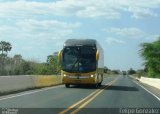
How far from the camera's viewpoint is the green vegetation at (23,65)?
72875 millimetres

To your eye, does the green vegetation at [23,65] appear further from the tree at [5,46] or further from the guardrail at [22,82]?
the guardrail at [22,82]

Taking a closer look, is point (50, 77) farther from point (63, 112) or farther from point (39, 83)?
point (63, 112)

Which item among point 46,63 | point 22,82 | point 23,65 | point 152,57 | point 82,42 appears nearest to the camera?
point 22,82

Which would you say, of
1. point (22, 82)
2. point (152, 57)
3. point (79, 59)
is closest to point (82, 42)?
point (79, 59)

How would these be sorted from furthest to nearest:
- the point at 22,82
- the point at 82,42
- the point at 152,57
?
the point at 152,57, the point at 82,42, the point at 22,82

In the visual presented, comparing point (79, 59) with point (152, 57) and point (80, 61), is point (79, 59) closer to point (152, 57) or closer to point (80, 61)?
point (80, 61)

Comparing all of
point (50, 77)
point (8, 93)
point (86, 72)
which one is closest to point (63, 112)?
point (8, 93)

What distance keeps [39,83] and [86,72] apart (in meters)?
4.26

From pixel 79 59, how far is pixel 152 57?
83.8 metres

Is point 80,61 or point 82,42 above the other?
point 82,42

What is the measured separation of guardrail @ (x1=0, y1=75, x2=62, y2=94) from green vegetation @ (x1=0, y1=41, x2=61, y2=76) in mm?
21201

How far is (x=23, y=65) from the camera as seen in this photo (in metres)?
85.9

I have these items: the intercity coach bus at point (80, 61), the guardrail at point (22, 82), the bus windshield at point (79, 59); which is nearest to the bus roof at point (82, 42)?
the intercity coach bus at point (80, 61)

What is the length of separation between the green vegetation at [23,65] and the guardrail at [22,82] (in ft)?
69.6
